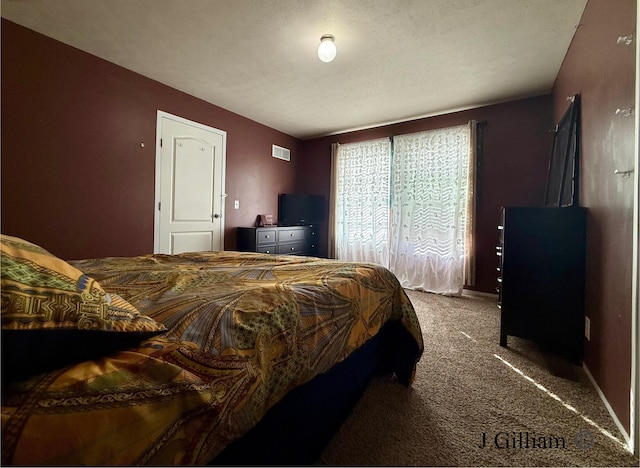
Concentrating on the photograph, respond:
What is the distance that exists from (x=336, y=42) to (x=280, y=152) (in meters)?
2.53

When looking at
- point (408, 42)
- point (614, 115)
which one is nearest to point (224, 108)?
point (408, 42)

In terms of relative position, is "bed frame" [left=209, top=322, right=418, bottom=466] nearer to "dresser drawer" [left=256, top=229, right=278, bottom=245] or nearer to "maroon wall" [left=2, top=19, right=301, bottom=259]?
"dresser drawer" [left=256, top=229, right=278, bottom=245]

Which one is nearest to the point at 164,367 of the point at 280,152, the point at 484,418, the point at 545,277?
the point at 484,418

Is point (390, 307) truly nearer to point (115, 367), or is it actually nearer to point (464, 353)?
point (464, 353)

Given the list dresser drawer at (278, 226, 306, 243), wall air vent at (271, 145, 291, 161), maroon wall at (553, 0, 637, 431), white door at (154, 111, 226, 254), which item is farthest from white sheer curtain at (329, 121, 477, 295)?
Result: white door at (154, 111, 226, 254)

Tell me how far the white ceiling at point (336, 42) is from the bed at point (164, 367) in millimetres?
2095

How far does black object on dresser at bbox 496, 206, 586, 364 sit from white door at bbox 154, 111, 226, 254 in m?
3.35

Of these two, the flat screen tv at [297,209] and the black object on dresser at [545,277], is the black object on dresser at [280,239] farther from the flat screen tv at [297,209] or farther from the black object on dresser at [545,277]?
the black object on dresser at [545,277]

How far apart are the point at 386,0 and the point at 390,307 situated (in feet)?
6.87

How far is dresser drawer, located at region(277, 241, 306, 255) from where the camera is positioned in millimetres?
4227

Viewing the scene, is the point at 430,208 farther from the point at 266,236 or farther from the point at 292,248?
the point at 266,236

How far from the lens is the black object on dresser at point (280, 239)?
388cm

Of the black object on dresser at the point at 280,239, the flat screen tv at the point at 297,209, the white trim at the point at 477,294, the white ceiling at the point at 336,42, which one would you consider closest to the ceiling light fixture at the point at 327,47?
the white ceiling at the point at 336,42

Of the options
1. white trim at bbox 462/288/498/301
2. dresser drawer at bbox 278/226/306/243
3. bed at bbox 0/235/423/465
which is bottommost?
white trim at bbox 462/288/498/301
